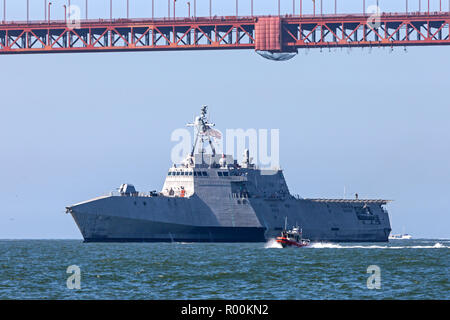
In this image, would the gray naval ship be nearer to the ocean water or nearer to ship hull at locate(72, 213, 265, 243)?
ship hull at locate(72, 213, 265, 243)

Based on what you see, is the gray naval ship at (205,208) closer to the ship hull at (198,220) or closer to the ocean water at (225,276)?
the ship hull at (198,220)

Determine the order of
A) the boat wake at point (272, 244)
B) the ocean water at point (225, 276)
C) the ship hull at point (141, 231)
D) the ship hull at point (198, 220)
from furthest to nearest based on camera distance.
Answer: the ship hull at point (141, 231)
the ship hull at point (198, 220)
the boat wake at point (272, 244)
the ocean water at point (225, 276)

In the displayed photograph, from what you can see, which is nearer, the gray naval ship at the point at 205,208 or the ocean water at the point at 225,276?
the ocean water at the point at 225,276

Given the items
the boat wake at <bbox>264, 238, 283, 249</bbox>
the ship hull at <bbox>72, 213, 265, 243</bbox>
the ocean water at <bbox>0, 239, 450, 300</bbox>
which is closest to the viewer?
the ocean water at <bbox>0, 239, 450, 300</bbox>

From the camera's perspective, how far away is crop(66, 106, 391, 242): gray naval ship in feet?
284

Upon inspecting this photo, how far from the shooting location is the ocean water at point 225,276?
1667 inches

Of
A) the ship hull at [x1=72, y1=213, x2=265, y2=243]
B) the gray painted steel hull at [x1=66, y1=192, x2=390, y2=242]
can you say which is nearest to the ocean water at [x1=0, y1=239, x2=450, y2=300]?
the gray painted steel hull at [x1=66, y1=192, x2=390, y2=242]

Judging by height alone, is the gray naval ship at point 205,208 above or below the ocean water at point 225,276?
above

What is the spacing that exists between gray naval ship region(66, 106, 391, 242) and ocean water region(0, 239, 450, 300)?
12306 mm

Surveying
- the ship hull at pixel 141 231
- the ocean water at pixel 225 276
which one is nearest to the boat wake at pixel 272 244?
the ship hull at pixel 141 231

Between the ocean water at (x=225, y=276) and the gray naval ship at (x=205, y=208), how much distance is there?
12306mm

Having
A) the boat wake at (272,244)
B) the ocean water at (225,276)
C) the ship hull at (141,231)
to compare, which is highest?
the ship hull at (141,231)
